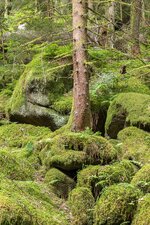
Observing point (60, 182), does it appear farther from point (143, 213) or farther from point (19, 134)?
point (19, 134)

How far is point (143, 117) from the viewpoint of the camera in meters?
9.75

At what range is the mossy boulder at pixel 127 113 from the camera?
980 cm

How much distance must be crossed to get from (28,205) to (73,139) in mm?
3208

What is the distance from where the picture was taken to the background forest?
219 inches

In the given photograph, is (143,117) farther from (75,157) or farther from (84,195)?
(84,195)

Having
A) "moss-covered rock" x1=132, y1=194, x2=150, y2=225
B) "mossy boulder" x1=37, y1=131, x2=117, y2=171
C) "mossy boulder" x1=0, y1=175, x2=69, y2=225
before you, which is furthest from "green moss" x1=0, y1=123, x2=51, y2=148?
"moss-covered rock" x1=132, y1=194, x2=150, y2=225

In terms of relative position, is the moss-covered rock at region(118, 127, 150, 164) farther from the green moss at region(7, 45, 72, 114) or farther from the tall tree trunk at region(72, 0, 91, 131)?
the green moss at region(7, 45, 72, 114)

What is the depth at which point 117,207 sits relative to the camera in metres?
5.53

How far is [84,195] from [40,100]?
660 cm

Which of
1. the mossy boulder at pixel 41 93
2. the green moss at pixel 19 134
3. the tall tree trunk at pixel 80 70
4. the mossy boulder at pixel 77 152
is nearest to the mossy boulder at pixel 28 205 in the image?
the mossy boulder at pixel 77 152

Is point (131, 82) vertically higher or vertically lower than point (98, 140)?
higher

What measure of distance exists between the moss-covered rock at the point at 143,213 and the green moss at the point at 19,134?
6179 millimetres

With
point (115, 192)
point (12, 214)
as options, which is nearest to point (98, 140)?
point (115, 192)

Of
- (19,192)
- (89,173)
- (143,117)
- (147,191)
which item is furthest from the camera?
(143,117)
